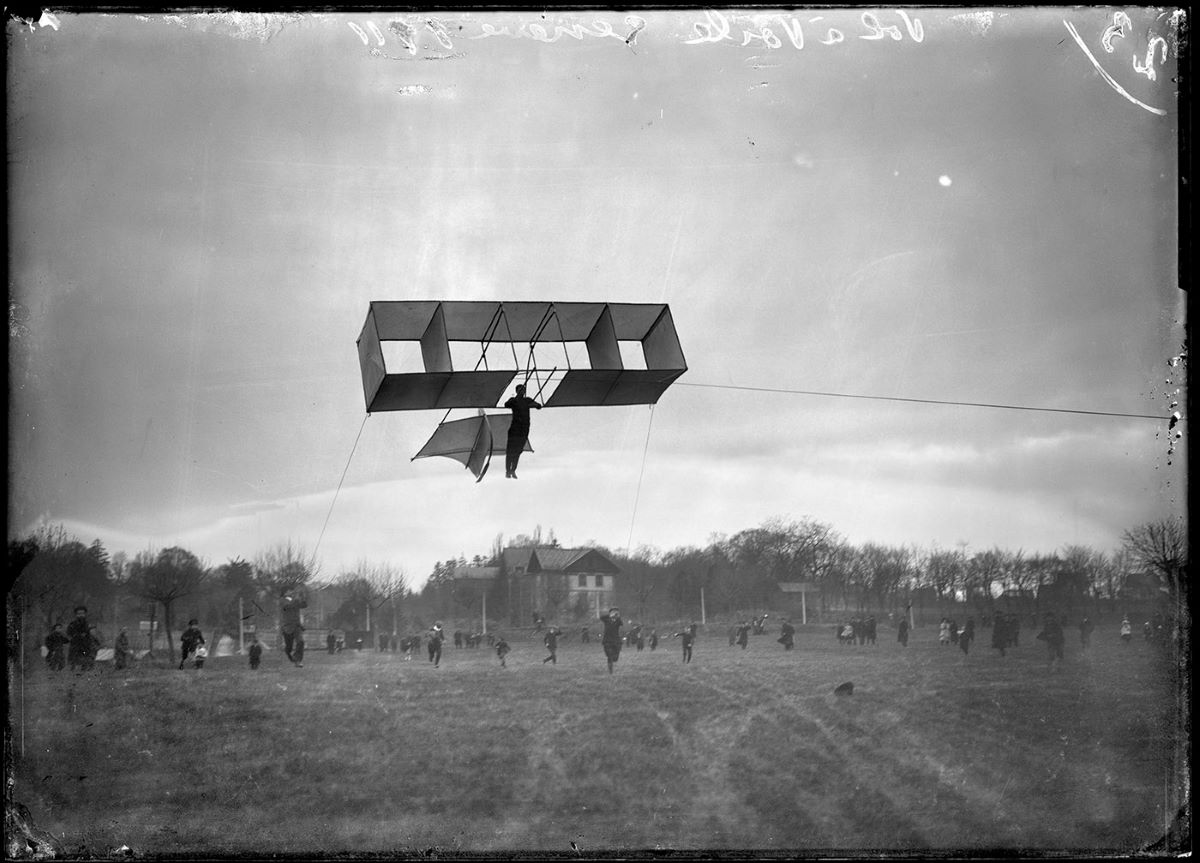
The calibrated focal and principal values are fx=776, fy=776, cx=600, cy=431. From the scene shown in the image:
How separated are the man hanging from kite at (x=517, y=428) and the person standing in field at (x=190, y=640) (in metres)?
5.50

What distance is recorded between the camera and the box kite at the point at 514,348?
7.93 meters

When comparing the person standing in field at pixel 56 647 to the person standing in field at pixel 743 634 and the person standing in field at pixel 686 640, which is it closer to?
the person standing in field at pixel 686 640

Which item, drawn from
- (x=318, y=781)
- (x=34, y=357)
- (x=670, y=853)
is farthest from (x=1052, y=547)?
(x=34, y=357)

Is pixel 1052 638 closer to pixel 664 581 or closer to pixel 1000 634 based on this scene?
pixel 1000 634

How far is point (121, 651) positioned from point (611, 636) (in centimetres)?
716

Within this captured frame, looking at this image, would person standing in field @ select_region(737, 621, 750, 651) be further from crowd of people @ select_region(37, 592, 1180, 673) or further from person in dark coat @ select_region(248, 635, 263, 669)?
person in dark coat @ select_region(248, 635, 263, 669)

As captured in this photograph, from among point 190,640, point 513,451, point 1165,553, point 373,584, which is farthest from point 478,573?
point 1165,553

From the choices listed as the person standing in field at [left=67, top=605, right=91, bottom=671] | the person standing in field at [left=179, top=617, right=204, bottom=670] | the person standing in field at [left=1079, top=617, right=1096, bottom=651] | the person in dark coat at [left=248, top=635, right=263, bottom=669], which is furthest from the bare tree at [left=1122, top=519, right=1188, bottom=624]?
the person standing in field at [left=67, top=605, right=91, bottom=671]

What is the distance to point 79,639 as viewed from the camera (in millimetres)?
10047

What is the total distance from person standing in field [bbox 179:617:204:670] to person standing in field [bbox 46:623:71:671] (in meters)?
1.70

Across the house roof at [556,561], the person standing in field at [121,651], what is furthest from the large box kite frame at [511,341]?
the person standing in field at [121,651]

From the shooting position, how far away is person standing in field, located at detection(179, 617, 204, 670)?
37.3 ft

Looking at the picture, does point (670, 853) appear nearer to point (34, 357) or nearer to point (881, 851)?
point (881, 851)

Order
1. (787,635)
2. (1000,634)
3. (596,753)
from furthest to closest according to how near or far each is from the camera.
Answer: (787,635), (1000,634), (596,753)
